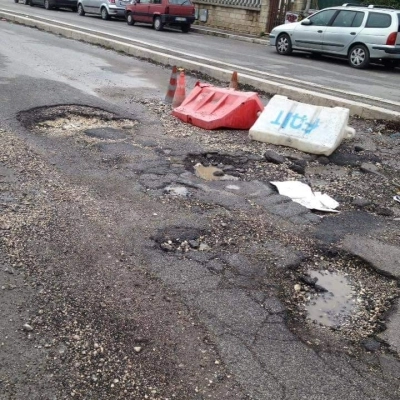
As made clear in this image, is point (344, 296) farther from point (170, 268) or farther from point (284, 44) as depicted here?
point (284, 44)

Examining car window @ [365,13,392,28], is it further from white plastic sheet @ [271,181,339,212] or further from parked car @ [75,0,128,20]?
parked car @ [75,0,128,20]

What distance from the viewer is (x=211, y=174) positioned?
654 cm

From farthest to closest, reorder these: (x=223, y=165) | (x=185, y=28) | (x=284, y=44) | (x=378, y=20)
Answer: (x=185, y=28) → (x=284, y=44) → (x=378, y=20) → (x=223, y=165)

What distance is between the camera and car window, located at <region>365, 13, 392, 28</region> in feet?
53.6

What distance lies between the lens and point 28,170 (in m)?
6.12

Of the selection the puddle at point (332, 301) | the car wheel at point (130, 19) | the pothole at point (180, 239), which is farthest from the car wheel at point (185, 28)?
the puddle at point (332, 301)

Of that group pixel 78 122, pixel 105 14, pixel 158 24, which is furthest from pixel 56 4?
pixel 78 122

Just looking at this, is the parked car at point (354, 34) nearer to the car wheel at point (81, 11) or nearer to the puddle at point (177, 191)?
the puddle at point (177, 191)

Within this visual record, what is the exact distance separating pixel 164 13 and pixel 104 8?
544cm

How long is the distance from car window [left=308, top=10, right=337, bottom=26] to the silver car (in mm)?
13480

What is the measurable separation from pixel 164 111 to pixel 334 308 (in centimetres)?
606

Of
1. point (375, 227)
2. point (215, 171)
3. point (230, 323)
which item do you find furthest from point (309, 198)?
point (230, 323)

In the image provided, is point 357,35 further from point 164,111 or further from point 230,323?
point 230,323

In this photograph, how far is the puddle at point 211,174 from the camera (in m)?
6.41
